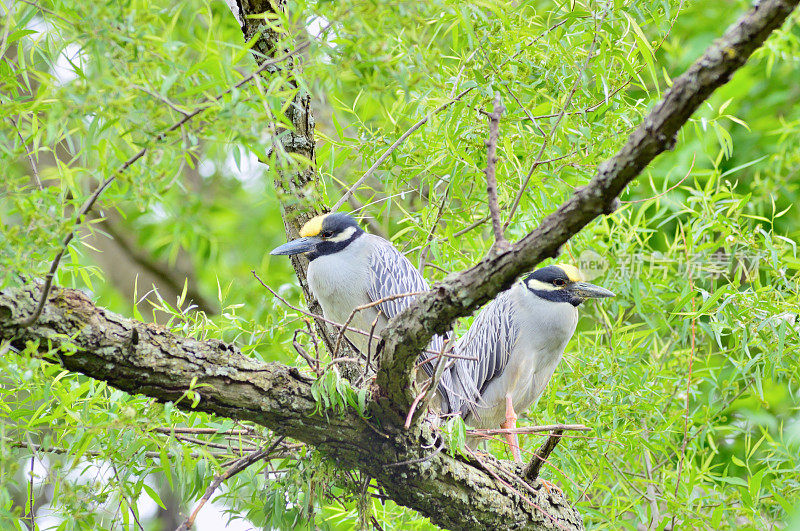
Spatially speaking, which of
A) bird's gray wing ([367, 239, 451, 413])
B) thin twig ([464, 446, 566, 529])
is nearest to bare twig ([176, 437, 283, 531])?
thin twig ([464, 446, 566, 529])

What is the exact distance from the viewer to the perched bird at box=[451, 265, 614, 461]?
10.1 ft

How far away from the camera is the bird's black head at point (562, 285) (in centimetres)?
304

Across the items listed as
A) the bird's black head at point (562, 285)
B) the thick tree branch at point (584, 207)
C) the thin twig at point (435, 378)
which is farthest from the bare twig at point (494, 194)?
the bird's black head at point (562, 285)

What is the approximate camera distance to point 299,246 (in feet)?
9.29

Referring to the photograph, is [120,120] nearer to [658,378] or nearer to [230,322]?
[230,322]

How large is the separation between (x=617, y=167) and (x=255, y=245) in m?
4.11

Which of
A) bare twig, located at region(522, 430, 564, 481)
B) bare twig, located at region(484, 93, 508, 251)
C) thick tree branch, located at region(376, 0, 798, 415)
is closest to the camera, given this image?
thick tree branch, located at region(376, 0, 798, 415)

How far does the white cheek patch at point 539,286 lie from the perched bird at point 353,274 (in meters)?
0.49

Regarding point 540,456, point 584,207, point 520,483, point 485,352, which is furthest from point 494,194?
point 485,352

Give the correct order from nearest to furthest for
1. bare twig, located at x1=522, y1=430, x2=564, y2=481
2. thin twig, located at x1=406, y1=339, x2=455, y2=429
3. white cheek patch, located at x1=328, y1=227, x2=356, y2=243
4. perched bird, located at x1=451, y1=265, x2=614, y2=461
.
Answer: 1. thin twig, located at x1=406, y1=339, x2=455, y2=429
2. bare twig, located at x1=522, y1=430, x2=564, y2=481
3. white cheek patch, located at x1=328, y1=227, x2=356, y2=243
4. perched bird, located at x1=451, y1=265, x2=614, y2=461

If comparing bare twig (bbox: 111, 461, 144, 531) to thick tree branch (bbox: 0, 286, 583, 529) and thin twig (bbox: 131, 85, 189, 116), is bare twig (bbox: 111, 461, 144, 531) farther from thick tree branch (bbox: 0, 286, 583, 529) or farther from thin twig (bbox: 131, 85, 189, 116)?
thin twig (bbox: 131, 85, 189, 116)

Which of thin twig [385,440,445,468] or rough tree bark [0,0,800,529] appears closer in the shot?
rough tree bark [0,0,800,529]

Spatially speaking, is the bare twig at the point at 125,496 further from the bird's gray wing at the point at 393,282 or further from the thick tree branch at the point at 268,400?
the bird's gray wing at the point at 393,282

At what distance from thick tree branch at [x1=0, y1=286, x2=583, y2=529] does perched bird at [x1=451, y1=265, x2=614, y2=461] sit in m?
0.60
